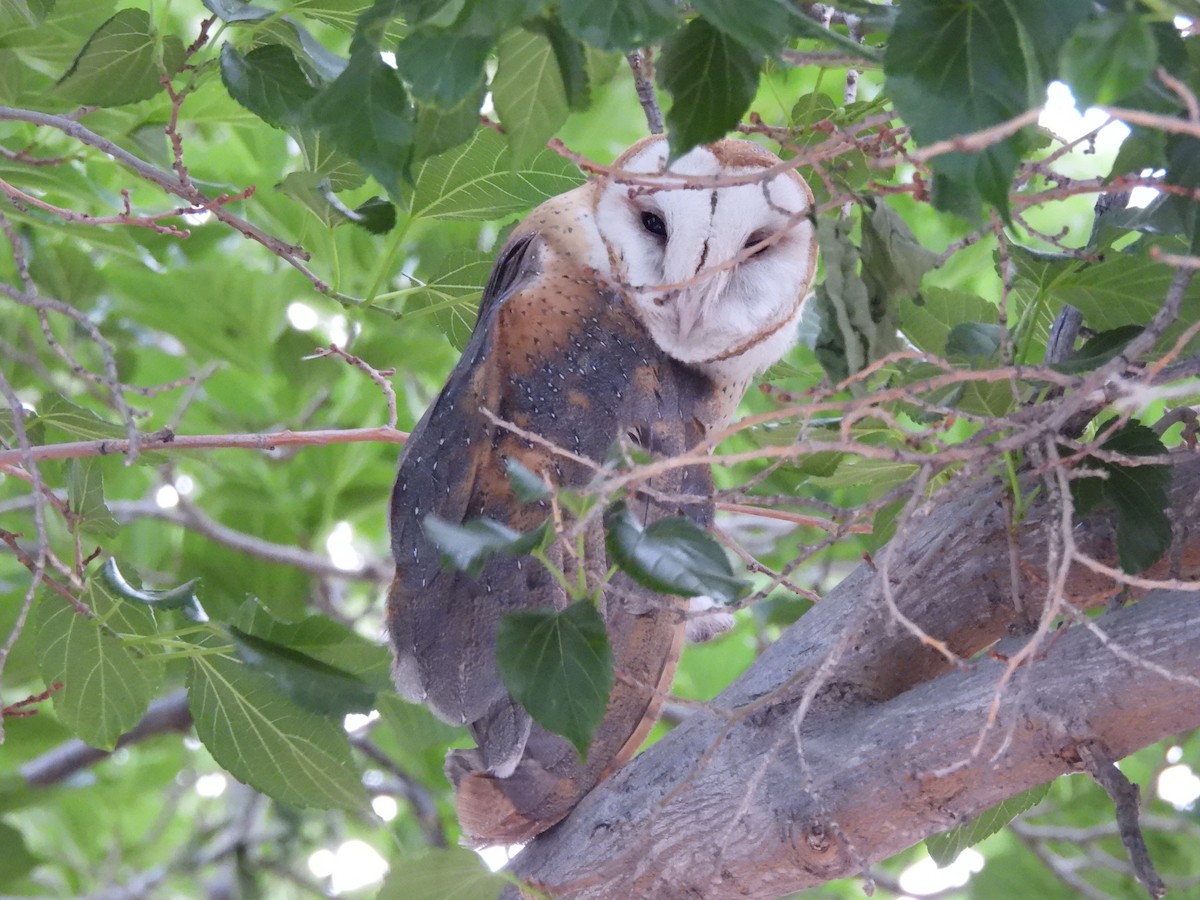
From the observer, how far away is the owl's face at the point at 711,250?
1.33 meters

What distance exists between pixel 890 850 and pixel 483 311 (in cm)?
73

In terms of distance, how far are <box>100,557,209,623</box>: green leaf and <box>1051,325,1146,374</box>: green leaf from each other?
77 cm

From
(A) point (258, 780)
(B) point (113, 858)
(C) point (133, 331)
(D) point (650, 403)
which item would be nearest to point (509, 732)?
(A) point (258, 780)

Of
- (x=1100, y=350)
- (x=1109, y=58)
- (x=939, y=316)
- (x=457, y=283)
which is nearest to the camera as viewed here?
(x=1109, y=58)

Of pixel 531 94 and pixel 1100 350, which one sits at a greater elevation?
pixel 531 94

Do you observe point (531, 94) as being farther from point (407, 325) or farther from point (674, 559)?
point (407, 325)

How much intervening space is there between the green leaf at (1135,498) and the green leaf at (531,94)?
0.50 metres

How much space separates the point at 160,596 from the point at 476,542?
51 cm

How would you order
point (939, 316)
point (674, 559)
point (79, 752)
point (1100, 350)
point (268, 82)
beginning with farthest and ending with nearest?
1. point (79, 752)
2. point (939, 316)
3. point (268, 82)
4. point (1100, 350)
5. point (674, 559)

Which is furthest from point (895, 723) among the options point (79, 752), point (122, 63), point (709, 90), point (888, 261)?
point (79, 752)

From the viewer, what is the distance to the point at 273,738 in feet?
4.33

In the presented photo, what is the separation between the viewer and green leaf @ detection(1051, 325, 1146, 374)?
0.95 metres

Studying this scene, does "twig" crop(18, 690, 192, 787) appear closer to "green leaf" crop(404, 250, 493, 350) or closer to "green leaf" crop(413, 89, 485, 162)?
"green leaf" crop(404, 250, 493, 350)

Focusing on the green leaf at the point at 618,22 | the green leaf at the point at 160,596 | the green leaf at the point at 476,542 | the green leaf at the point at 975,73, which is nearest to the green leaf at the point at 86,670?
the green leaf at the point at 160,596
